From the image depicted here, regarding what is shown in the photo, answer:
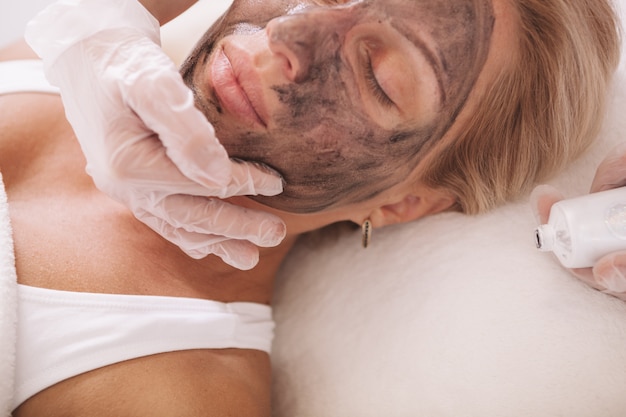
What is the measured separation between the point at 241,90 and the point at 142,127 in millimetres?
199

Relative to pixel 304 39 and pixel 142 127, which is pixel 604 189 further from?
pixel 142 127

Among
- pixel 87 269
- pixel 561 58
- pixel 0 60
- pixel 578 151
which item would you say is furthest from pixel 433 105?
pixel 0 60

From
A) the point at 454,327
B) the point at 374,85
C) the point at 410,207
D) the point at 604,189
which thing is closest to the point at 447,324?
the point at 454,327

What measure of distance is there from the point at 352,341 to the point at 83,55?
33.2 inches

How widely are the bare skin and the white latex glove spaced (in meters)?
0.14

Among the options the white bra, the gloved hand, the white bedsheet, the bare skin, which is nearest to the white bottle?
the gloved hand

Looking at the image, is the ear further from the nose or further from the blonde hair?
the nose

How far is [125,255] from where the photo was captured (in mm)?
1209

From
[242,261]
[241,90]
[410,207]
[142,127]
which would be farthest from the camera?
[410,207]

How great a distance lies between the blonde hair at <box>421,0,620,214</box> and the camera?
115cm

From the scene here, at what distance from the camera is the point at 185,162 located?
2.90 ft

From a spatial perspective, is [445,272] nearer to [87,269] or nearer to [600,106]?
[600,106]

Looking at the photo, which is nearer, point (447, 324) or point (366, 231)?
point (447, 324)

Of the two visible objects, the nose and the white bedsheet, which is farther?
the white bedsheet
